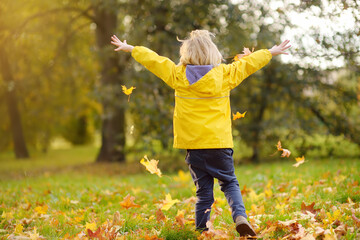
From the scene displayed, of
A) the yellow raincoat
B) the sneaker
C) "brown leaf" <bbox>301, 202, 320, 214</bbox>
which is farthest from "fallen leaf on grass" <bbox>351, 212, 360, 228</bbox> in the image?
the yellow raincoat

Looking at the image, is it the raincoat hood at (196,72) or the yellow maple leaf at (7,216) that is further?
the yellow maple leaf at (7,216)

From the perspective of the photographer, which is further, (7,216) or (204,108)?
(7,216)

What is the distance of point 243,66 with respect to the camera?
2916 mm

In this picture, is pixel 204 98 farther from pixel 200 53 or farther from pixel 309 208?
pixel 309 208

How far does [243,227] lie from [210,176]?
511mm

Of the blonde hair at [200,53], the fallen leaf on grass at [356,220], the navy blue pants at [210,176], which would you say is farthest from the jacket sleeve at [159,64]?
the fallen leaf on grass at [356,220]

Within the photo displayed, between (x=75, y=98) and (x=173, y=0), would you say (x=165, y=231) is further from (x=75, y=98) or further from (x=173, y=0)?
(x=75, y=98)

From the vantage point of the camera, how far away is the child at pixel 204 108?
2.85m

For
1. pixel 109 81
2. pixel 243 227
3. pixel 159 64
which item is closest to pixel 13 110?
pixel 109 81

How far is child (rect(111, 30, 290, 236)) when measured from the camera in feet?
9.35

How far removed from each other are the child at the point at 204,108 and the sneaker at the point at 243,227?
0.12 meters

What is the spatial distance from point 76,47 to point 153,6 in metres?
5.33

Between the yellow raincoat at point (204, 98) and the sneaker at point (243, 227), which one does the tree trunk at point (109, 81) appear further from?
the sneaker at point (243, 227)

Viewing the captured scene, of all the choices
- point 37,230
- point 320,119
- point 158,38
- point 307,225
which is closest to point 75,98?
point 158,38
